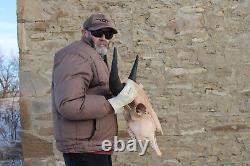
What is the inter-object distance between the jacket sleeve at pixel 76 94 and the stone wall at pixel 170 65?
1954 mm

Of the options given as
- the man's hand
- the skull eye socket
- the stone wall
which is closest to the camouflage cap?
the man's hand

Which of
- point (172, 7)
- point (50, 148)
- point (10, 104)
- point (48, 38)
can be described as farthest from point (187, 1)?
point (10, 104)

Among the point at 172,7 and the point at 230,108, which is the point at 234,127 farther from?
the point at 172,7

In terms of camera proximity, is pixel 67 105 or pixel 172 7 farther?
pixel 172 7

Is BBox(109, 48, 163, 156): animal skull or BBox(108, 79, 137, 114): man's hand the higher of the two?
BBox(108, 79, 137, 114): man's hand

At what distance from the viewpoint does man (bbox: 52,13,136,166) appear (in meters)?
Answer: 2.07

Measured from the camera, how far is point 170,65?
4.12m

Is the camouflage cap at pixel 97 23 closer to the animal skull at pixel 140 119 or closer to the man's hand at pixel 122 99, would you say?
the animal skull at pixel 140 119

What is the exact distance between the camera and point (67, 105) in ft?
6.72

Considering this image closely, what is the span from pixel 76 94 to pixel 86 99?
0.07 metres

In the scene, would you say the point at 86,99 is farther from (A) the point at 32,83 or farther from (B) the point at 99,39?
(A) the point at 32,83

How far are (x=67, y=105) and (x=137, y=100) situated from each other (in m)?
0.42

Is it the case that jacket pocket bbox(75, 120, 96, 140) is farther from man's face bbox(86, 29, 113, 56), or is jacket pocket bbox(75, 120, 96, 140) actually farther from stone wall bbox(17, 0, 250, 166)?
stone wall bbox(17, 0, 250, 166)

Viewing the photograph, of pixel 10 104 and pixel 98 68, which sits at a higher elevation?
pixel 98 68
